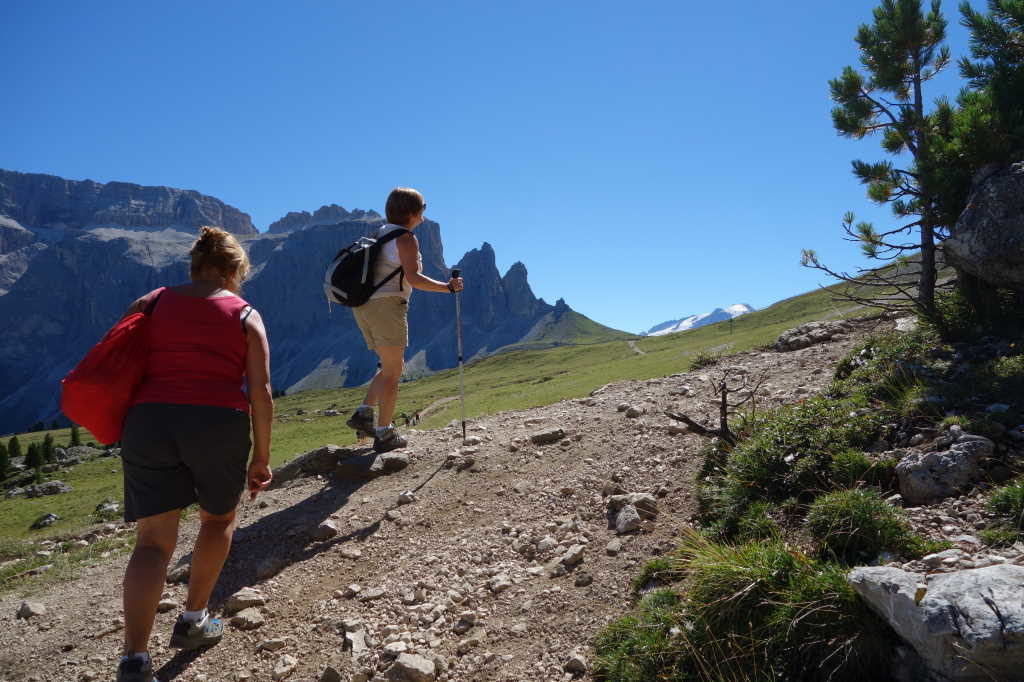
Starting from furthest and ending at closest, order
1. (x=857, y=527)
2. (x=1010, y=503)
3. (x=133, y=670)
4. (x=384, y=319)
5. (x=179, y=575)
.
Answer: (x=384, y=319)
(x=179, y=575)
(x=857, y=527)
(x=133, y=670)
(x=1010, y=503)

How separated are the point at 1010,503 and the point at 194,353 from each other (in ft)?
20.7

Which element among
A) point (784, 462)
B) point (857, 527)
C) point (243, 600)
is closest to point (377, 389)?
point (243, 600)

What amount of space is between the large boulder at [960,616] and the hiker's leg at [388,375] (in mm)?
6527

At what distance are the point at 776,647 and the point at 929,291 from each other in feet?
27.0

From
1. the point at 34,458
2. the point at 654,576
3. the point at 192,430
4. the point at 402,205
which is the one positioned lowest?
the point at 34,458

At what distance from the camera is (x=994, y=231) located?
7.15 meters

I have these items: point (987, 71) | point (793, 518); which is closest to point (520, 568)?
point (793, 518)

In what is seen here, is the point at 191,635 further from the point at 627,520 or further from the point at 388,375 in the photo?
the point at 388,375

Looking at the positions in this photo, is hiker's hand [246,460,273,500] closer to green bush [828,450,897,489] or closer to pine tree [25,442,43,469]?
green bush [828,450,897,489]

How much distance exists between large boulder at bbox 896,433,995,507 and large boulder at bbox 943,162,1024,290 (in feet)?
12.0

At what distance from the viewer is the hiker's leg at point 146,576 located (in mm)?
4152

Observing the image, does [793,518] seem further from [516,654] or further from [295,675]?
[295,675]

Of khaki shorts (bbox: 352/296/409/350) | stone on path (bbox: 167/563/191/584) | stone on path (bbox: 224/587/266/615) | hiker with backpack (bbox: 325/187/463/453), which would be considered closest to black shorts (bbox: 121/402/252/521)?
stone on path (bbox: 224/587/266/615)

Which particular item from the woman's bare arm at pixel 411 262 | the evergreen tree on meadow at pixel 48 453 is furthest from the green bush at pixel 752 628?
the evergreen tree on meadow at pixel 48 453
